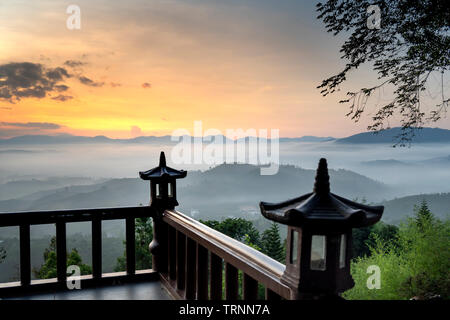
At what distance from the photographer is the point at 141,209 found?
10.9ft

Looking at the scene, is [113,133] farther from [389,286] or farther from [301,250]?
[389,286]

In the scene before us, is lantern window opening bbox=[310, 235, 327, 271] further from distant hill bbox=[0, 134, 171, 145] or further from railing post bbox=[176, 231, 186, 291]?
distant hill bbox=[0, 134, 171, 145]

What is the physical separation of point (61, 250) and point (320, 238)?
2.66 m

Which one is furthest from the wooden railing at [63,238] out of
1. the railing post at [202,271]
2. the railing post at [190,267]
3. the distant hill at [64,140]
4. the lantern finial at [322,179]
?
the distant hill at [64,140]

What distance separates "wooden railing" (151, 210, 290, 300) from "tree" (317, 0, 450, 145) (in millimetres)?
5163

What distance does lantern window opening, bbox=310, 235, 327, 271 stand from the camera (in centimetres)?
118

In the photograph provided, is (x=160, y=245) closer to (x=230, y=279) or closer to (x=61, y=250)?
(x=61, y=250)

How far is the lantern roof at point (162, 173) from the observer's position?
10.7 feet

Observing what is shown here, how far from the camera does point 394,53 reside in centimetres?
782

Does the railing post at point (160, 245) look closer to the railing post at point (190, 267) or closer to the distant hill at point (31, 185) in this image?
the railing post at point (190, 267)

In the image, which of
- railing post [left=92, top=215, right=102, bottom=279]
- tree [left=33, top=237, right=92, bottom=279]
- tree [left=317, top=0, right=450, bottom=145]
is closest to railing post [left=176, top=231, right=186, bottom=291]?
railing post [left=92, top=215, right=102, bottom=279]
